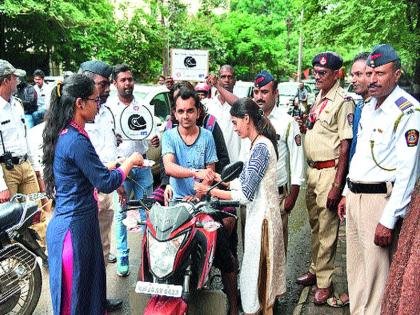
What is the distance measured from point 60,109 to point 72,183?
485mm

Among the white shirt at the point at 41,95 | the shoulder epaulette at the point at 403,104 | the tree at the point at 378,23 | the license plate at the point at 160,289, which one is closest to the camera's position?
the license plate at the point at 160,289

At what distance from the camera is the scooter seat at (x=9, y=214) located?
352 cm

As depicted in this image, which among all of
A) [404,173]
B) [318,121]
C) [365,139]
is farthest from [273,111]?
[404,173]

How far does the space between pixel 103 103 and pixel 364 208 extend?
2.62 meters

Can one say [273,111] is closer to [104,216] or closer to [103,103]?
[103,103]

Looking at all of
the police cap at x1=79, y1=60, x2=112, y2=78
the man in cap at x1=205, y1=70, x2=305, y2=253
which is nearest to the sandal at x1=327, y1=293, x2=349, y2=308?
the man in cap at x1=205, y1=70, x2=305, y2=253

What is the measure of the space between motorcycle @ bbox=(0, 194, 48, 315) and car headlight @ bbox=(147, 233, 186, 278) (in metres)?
1.50

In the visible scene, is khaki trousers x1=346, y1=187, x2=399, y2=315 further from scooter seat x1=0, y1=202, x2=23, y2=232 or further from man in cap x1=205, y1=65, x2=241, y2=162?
scooter seat x1=0, y1=202, x2=23, y2=232

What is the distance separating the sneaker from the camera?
15.2 feet

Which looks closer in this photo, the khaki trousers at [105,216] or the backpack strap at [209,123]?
the backpack strap at [209,123]

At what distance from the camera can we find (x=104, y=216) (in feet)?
14.1

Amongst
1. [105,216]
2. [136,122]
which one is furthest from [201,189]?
[105,216]

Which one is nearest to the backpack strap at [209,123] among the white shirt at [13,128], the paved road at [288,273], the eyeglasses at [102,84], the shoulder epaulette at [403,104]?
the eyeglasses at [102,84]

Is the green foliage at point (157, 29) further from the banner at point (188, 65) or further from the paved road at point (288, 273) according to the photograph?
the paved road at point (288, 273)
